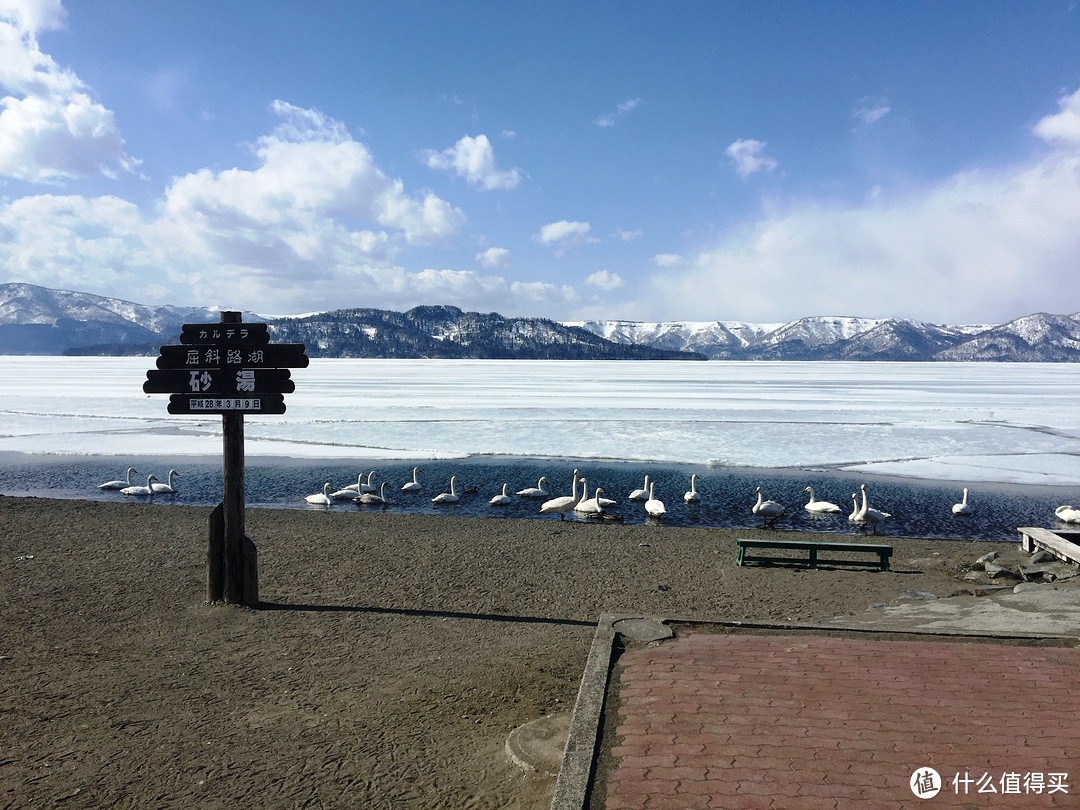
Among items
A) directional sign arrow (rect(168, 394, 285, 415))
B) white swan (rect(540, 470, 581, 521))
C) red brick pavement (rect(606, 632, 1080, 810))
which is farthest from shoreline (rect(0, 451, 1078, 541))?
red brick pavement (rect(606, 632, 1080, 810))

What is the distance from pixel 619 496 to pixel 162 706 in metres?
12.5

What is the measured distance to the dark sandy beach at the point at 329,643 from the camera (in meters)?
4.49

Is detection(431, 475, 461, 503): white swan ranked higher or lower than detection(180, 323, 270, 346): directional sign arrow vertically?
lower

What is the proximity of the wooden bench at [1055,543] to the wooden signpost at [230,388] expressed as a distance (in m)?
10.7

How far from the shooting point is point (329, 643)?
695 centimetres

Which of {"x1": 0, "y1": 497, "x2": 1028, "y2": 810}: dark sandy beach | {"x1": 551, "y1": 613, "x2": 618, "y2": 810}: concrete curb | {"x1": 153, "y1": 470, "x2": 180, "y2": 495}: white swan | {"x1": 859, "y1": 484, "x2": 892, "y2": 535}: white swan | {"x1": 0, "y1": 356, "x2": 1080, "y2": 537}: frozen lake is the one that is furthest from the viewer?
{"x1": 0, "y1": 356, "x2": 1080, "y2": 537}: frozen lake

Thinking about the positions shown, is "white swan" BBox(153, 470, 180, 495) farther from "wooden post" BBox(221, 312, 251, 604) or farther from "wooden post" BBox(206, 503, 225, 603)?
"wooden post" BBox(221, 312, 251, 604)

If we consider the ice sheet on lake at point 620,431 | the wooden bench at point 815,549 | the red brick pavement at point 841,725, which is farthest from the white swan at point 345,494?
the red brick pavement at point 841,725

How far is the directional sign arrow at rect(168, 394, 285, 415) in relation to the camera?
7.68m

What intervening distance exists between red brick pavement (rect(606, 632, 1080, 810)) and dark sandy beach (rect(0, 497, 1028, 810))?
791mm

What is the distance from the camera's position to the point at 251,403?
25.3 ft

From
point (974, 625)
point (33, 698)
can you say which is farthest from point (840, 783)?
point (33, 698)

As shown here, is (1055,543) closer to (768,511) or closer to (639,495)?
(768,511)

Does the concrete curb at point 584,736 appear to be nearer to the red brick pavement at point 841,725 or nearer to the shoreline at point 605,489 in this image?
the red brick pavement at point 841,725
